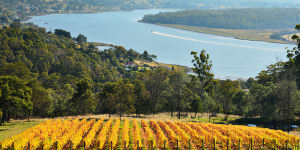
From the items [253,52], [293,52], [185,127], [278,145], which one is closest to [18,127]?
[185,127]

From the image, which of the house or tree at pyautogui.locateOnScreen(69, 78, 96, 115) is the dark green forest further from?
the house

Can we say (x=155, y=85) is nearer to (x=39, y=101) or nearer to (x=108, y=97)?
(x=108, y=97)

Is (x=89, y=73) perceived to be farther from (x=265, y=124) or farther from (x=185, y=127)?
(x=185, y=127)

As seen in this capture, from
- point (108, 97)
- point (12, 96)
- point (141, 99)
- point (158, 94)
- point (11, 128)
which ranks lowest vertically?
point (141, 99)

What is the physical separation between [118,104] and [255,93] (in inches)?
1119

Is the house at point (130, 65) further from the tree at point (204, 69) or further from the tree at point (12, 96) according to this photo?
the tree at point (12, 96)

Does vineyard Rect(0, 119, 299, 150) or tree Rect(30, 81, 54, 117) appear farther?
tree Rect(30, 81, 54, 117)

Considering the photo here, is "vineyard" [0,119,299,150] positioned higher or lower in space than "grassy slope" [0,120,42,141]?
higher

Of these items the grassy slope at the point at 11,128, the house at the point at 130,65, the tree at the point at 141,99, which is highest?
the grassy slope at the point at 11,128

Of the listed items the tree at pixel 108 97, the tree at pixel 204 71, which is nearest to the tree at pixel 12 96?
the tree at pixel 108 97

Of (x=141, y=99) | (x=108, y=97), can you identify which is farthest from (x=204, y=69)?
(x=108, y=97)

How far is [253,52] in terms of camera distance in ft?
594

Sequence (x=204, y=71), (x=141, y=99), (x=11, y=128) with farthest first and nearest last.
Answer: (x=204, y=71), (x=141, y=99), (x=11, y=128)

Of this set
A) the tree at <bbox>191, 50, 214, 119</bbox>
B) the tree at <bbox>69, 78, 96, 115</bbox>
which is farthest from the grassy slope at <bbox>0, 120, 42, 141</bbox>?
the tree at <bbox>191, 50, 214, 119</bbox>
